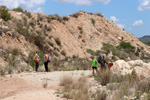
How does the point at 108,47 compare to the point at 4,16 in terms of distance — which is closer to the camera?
the point at 4,16

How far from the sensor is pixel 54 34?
103 feet

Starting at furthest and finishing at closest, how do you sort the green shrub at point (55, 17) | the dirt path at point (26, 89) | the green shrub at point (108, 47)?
the green shrub at point (108, 47) → the green shrub at point (55, 17) → the dirt path at point (26, 89)

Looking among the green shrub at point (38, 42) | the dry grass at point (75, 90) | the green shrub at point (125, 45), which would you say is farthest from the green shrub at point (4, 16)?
the green shrub at point (125, 45)

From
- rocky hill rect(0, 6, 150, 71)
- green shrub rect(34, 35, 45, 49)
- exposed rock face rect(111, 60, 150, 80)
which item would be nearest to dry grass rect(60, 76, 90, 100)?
exposed rock face rect(111, 60, 150, 80)

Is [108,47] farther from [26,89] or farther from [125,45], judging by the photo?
[26,89]

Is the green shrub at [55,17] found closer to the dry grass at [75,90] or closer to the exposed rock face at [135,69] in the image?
the exposed rock face at [135,69]

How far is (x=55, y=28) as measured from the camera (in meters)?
32.8

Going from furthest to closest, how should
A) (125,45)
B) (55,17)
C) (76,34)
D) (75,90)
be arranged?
(125,45), (76,34), (55,17), (75,90)

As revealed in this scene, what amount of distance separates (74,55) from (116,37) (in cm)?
1615

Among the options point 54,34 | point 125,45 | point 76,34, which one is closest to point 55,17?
point 76,34

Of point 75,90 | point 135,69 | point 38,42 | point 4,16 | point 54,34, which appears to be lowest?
point 75,90

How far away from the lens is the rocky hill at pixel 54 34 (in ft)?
71.9

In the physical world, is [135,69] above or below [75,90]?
above


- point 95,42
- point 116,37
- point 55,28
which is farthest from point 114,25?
point 55,28
